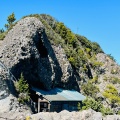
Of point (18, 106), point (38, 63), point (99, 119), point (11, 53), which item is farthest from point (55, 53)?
point (99, 119)

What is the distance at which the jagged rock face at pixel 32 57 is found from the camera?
111 feet

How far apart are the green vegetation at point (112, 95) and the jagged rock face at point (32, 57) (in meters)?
8.67

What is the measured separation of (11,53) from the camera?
111 ft

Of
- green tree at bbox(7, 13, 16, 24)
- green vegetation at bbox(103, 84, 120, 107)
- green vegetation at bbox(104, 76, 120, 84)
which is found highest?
green tree at bbox(7, 13, 16, 24)

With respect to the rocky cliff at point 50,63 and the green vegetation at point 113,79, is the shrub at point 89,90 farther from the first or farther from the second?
the green vegetation at point 113,79

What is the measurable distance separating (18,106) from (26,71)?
25.1ft

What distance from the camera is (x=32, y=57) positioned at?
3588cm

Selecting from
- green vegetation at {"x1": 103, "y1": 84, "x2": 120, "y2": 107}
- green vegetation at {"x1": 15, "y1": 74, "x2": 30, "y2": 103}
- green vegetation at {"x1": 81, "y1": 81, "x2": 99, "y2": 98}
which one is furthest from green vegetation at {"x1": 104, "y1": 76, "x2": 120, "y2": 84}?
green vegetation at {"x1": 15, "y1": 74, "x2": 30, "y2": 103}

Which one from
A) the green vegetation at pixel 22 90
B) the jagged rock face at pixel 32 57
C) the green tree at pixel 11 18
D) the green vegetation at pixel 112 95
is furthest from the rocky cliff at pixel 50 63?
the green tree at pixel 11 18

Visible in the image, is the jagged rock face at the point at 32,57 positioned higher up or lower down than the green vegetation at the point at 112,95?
higher up

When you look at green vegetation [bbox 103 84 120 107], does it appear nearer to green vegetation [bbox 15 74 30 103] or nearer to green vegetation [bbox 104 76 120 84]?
green vegetation [bbox 104 76 120 84]

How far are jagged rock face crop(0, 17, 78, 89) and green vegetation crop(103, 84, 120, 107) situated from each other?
28.4 feet

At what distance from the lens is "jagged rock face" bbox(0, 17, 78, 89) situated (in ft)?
111

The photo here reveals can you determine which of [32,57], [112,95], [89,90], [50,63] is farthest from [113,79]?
[32,57]
